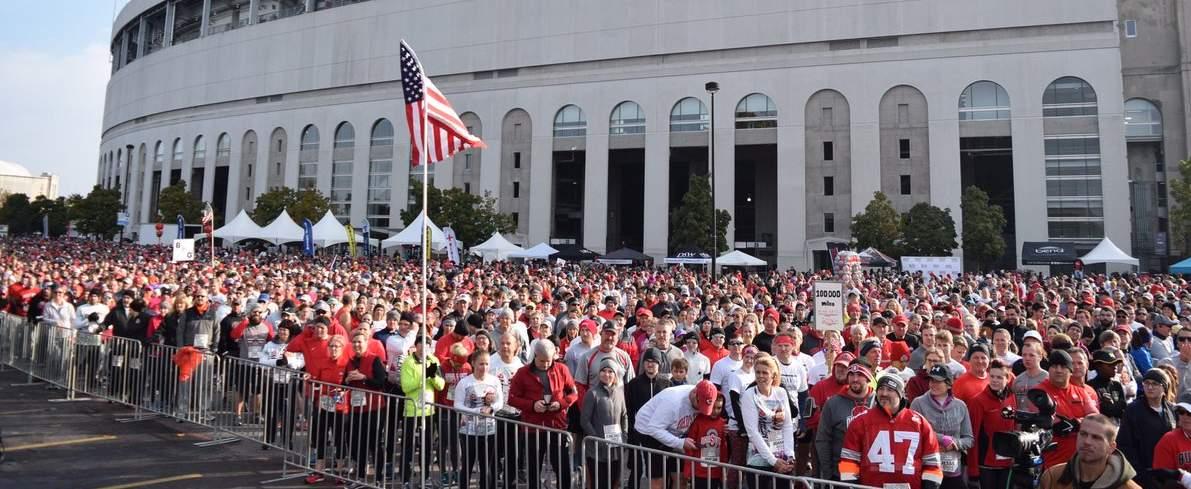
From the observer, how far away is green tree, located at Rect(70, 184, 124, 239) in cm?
7269

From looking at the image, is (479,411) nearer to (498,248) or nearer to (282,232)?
(498,248)

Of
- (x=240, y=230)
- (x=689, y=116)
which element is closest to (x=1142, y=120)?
(x=689, y=116)

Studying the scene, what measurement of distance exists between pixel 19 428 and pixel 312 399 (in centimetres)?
529

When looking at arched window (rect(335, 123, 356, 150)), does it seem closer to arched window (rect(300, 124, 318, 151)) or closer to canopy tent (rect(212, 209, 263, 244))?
arched window (rect(300, 124, 318, 151))

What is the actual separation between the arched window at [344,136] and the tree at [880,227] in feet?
138

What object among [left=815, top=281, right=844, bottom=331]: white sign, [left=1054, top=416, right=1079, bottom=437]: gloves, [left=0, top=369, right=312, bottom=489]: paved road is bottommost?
[left=0, top=369, right=312, bottom=489]: paved road

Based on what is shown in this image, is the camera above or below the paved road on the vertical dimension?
above

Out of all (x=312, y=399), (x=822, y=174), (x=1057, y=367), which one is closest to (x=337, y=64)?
(x=822, y=174)

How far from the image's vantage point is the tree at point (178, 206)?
63469mm

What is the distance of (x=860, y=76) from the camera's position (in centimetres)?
4528

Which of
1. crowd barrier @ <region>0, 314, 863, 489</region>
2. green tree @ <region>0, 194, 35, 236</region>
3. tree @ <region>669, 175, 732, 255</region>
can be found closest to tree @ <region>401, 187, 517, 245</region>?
tree @ <region>669, 175, 732, 255</region>

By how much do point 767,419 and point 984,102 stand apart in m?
45.1

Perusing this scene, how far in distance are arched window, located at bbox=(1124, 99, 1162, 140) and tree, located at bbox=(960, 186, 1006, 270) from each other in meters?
13.0

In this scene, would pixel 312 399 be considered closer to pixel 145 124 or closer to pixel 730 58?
pixel 730 58
